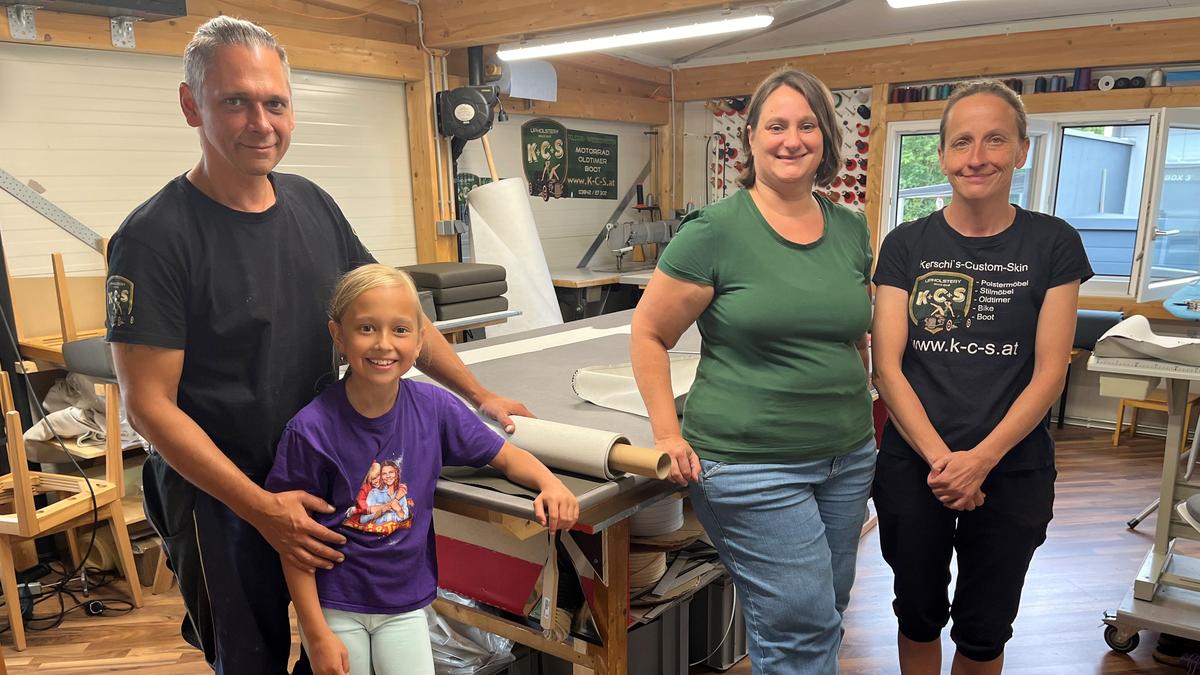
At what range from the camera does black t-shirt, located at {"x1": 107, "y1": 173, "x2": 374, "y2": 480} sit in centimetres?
118

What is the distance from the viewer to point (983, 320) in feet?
5.04

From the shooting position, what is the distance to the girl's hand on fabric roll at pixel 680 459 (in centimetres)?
137

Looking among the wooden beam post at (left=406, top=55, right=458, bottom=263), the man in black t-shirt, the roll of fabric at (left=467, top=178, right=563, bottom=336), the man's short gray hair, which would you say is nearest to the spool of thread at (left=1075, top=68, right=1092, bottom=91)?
the roll of fabric at (left=467, top=178, right=563, bottom=336)

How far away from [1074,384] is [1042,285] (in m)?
4.45

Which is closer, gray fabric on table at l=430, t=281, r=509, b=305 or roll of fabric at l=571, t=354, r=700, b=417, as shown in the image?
roll of fabric at l=571, t=354, r=700, b=417

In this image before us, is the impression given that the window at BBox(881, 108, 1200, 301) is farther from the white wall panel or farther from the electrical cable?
the white wall panel

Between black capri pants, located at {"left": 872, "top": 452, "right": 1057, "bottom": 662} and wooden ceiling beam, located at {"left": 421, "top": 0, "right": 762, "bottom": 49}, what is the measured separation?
2.71 m

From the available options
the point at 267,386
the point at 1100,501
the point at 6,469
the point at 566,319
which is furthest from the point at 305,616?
the point at 566,319

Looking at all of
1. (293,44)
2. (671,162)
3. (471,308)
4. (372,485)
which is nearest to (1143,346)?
(372,485)

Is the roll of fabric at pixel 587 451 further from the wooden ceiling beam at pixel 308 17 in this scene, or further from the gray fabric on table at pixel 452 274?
the wooden ceiling beam at pixel 308 17

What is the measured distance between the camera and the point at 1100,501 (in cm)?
392

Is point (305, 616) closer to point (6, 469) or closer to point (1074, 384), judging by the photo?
point (6, 469)

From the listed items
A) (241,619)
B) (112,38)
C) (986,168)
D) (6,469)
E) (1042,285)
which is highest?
(112,38)

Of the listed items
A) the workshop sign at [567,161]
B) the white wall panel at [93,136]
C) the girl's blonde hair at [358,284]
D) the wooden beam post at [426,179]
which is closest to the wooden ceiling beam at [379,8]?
the wooden beam post at [426,179]
